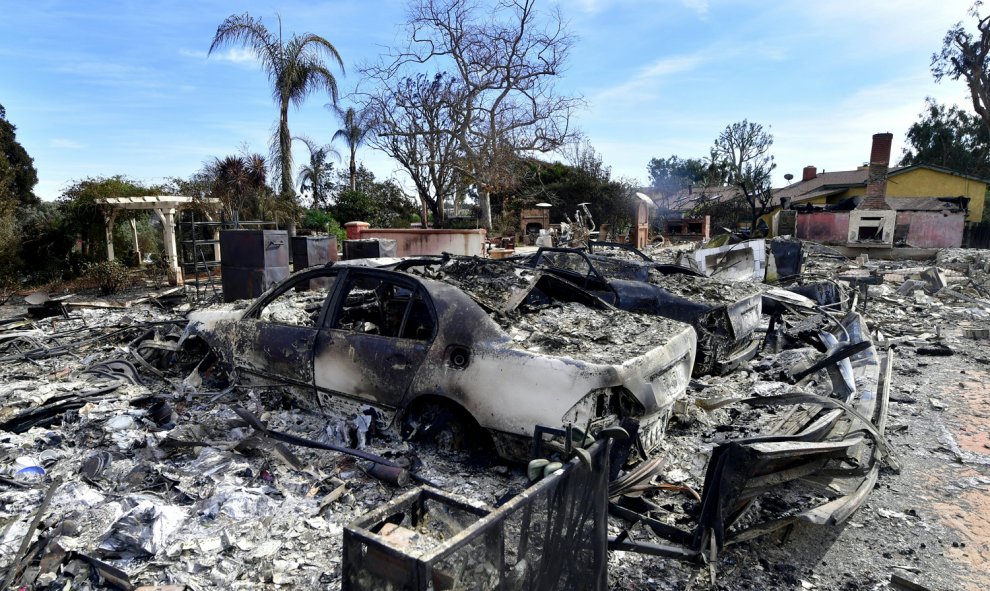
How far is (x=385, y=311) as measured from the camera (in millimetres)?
4734

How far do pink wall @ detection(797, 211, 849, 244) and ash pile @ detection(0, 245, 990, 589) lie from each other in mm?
23721

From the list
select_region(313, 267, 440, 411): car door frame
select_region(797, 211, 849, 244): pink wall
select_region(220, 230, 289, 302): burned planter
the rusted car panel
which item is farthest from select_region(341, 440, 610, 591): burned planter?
select_region(797, 211, 849, 244): pink wall

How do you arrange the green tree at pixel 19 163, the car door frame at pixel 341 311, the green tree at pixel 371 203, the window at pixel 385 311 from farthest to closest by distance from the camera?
1. the green tree at pixel 371 203
2. the green tree at pixel 19 163
3. the window at pixel 385 311
4. the car door frame at pixel 341 311

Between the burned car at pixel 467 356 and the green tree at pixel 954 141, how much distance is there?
51772mm

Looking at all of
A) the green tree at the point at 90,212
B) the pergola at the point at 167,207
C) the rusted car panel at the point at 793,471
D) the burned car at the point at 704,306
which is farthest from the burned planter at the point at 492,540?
the green tree at the point at 90,212

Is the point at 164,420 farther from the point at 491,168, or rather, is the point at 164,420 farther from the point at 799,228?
the point at 799,228

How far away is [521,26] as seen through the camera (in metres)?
23.9

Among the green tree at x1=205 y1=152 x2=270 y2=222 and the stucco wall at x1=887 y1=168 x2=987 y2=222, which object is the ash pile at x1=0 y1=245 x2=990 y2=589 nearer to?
the green tree at x1=205 y1=152 x2=270 y2=222

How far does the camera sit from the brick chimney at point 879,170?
85.8 feet

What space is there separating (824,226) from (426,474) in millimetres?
28489

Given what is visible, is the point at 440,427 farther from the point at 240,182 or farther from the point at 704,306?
the point at 240,182

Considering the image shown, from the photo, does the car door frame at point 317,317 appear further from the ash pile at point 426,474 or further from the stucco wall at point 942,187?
the stucco wall at point 942,187

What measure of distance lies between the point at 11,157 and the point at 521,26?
24898 millimetres

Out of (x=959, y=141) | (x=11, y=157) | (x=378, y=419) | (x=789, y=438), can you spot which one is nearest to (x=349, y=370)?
(x=378, y=419)
